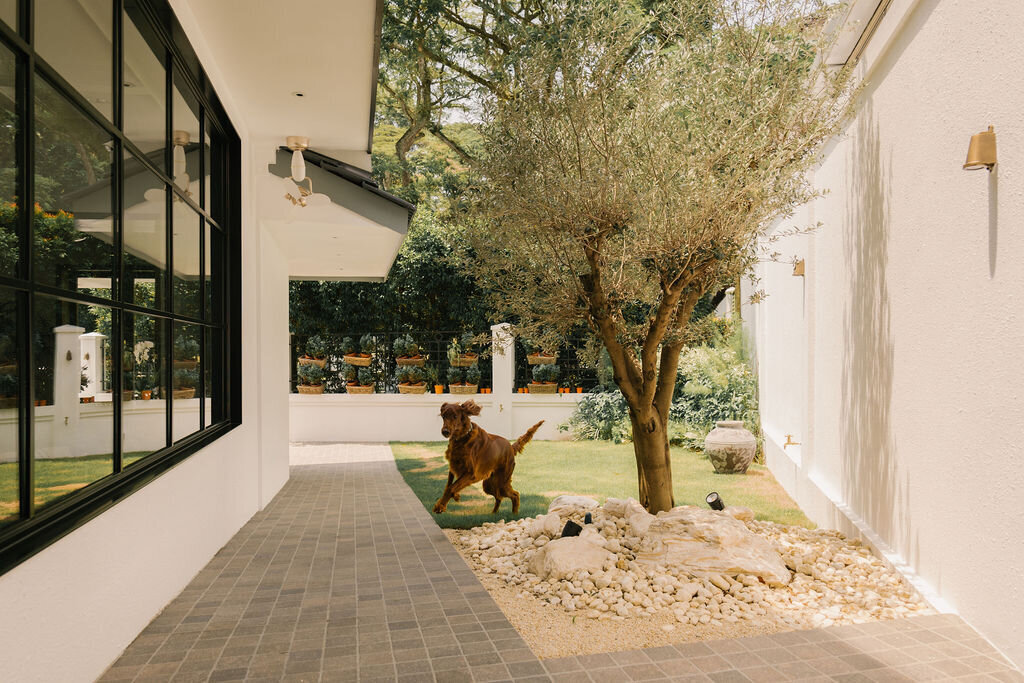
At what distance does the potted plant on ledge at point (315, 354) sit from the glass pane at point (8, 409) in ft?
37.0

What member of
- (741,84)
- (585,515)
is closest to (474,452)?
(585,515)

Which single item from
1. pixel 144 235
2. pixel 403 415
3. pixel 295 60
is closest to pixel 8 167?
pixel 144 235

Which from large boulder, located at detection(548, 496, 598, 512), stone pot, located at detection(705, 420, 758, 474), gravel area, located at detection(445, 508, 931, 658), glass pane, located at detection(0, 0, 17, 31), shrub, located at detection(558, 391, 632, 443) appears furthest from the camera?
shrub, located at detection(558, 391, 632, 443)

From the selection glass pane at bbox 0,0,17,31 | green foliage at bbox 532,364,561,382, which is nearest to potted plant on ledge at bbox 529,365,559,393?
green foliage at bbox 532,364,561,382

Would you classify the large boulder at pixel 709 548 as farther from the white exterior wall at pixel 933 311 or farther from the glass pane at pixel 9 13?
the glass pane at pixel 9 13

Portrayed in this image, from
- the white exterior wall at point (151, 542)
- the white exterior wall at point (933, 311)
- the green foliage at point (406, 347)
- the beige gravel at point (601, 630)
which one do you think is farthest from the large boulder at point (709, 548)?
the green foliage at point (406, 347)

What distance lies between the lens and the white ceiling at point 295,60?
4277mm

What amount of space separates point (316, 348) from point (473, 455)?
27.1ft

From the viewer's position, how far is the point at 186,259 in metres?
4.78

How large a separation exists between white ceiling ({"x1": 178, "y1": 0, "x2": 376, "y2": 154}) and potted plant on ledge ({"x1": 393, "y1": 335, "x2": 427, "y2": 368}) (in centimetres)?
699

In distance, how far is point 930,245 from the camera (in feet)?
12.5

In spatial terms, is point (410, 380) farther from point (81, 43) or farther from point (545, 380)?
point (81, 43)

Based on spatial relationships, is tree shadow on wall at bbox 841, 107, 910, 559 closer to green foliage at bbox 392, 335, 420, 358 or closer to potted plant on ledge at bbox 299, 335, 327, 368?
green foliage at bbox 392, 335, 420, 358

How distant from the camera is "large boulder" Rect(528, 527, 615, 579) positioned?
4.39 meters
